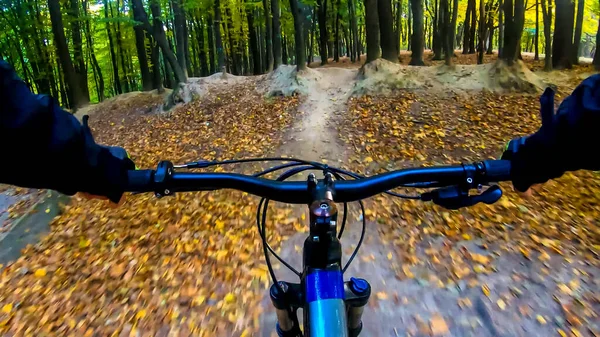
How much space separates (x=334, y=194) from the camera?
146 cm

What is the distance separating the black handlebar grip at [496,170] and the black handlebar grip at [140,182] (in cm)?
143

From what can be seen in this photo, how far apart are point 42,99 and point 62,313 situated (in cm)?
401

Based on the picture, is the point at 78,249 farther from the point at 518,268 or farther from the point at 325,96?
the point at 325,96

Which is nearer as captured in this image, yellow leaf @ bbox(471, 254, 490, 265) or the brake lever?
the brake lever

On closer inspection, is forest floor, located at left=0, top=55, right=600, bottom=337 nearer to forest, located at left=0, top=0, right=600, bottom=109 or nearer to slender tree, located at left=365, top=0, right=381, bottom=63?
slender tree, located at left=365, top=0, right=381, bottom=63

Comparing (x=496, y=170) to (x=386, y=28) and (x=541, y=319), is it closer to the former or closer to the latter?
(x=541, y=319)

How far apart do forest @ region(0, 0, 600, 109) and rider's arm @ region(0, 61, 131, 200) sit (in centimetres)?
1030

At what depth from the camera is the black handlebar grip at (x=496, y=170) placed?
1660 millimetres

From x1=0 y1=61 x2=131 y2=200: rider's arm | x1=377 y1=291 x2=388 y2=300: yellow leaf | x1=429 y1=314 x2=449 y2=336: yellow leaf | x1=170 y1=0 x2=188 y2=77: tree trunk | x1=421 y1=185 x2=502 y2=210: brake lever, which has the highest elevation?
x1=170 y1=0 x2=188 y2=77: tree trunk

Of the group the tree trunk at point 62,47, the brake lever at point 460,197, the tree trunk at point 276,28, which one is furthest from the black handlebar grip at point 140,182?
the tree trunk at point 62,47

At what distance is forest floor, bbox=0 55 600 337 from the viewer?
388 cm

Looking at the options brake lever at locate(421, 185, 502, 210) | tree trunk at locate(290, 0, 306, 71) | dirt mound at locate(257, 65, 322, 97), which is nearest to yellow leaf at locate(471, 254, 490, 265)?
brake lever at locate(421, 185, 502, 210)

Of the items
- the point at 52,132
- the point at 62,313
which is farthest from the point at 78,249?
the point at 52,132

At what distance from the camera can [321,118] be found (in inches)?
381
